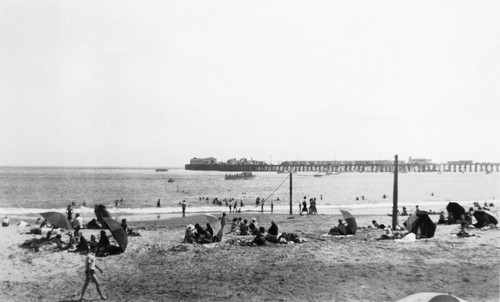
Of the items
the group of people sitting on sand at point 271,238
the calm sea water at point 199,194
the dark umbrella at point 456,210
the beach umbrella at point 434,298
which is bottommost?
the calm sea water at point 199,194

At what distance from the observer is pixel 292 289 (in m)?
10.2

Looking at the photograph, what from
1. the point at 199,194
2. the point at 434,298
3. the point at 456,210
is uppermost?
the point at 456,210

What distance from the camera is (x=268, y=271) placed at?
1180 cm

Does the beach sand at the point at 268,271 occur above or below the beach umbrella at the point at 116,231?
below

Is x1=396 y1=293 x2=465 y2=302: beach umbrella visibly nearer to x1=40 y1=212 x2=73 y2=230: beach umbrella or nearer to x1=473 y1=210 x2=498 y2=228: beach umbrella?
x1=473 y1=210 x2=498 y2=228: beach umbrella

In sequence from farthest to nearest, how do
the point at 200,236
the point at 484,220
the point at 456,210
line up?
1. the point at 456,210
2. the point at 484,220
3. the point at 200,236

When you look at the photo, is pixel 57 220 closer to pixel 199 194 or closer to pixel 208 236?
pixel 208 236

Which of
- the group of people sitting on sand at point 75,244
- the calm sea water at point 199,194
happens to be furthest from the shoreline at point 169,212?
the group of people sitting on sand at point 75,244

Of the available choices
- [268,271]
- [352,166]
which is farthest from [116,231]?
[352,166]

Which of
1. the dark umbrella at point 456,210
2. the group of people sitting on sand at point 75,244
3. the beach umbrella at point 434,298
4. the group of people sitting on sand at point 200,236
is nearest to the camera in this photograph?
the beach umbrella at point 434,298

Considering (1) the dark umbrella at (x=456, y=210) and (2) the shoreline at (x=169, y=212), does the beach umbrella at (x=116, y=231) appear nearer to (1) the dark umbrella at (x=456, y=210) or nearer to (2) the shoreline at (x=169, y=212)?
(2) the shoreline at (x=169, y=212)

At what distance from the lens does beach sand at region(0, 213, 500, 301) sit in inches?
392

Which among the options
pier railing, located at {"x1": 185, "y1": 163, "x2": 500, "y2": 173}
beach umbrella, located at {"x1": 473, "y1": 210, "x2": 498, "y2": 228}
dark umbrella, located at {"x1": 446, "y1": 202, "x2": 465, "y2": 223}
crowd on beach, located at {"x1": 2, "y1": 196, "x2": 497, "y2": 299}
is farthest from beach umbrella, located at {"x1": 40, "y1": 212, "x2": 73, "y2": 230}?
pier railing, located at {"x1": 185, "y1": 163, "x2": 500, "y2": 173}

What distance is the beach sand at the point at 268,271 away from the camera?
32.6 ft
